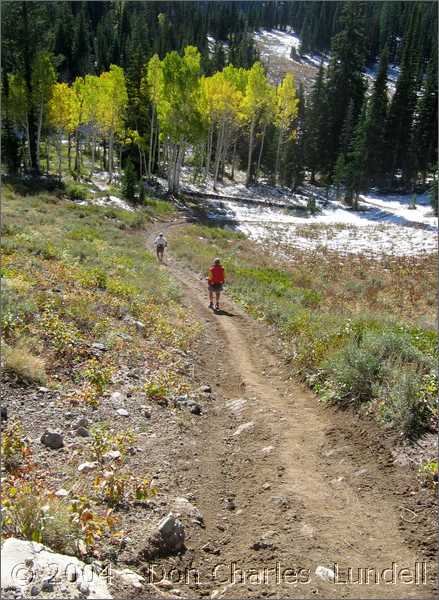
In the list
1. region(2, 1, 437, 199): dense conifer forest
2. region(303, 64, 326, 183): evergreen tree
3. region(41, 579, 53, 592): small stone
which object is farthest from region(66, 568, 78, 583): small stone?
region(303, 64, 326, 183): evergreen tree

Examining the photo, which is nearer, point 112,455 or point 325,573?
point 325,573

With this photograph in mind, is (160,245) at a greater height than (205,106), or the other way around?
(205,106)

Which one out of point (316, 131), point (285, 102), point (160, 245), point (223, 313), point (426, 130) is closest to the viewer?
point (223, 313)

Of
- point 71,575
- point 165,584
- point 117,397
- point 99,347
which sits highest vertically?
point 71,575

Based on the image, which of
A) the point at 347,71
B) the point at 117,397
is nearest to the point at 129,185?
the point at 117,397

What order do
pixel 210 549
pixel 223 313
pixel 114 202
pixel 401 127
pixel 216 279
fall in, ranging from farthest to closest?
pixel 401 127 < pixel 114 202 < pixel 216 279 < pixel 223 313 < pixel 210 549

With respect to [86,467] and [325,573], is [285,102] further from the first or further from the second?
[325,573]

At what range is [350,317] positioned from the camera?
13375 mm

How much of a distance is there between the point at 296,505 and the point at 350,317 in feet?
27.3

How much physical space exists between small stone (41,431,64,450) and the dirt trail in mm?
1850

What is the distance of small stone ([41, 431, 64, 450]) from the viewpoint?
6211 mm

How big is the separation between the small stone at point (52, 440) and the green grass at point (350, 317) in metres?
4.67

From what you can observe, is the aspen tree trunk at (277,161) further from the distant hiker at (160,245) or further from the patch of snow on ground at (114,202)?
the distant hiker at (160,245)

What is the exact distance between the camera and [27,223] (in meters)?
21.4
